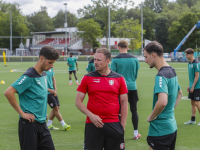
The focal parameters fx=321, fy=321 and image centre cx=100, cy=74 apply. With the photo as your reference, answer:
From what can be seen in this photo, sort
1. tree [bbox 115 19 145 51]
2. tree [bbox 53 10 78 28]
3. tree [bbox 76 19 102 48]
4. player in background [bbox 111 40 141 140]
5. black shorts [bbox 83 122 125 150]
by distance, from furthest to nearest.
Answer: tree [bbox 53 10 78 28], tree [bbox 76 19 102 48], tree [bbox 115 19 145 51], player in background [bbox 111 40 141 140], black shorts [bbox 83 122 125 150]

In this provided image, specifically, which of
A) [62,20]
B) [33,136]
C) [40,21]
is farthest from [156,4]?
[33,136]

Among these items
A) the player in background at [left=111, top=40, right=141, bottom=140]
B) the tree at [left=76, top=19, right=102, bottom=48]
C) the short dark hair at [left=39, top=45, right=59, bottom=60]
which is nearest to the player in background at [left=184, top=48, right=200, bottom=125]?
the player in background at [left=111, top=40, right=141, bottom=140]

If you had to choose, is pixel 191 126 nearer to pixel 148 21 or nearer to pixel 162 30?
pixel 162 30

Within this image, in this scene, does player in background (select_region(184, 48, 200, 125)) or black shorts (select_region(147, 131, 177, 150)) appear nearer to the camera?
black shorts (select_region(147, 131, 177, 150))

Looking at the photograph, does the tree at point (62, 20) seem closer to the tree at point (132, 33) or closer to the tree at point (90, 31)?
the tree at point (90, 31)

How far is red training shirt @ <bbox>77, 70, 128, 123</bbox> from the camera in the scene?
4.32 meters

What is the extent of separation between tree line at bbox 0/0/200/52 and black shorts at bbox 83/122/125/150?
7171 centimetres

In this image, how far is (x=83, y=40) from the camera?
8550 centimetres

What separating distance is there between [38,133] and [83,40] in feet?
268

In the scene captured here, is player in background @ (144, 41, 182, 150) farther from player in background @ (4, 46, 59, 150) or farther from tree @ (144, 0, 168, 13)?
tree @ (144, 0, 168, 13)

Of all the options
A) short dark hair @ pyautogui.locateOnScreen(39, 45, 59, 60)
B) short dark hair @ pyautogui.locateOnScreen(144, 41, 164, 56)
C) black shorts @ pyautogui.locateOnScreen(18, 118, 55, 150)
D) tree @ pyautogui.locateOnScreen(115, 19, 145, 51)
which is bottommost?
black shorts @ pyautogui.locateOnScreen(18, 118, 55, 150)

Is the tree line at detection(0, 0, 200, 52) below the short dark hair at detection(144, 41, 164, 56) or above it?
above

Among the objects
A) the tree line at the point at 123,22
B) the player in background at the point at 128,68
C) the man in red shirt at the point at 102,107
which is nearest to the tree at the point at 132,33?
the tree line at the point at 123,22

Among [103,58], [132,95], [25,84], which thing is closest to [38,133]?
[25,84]
